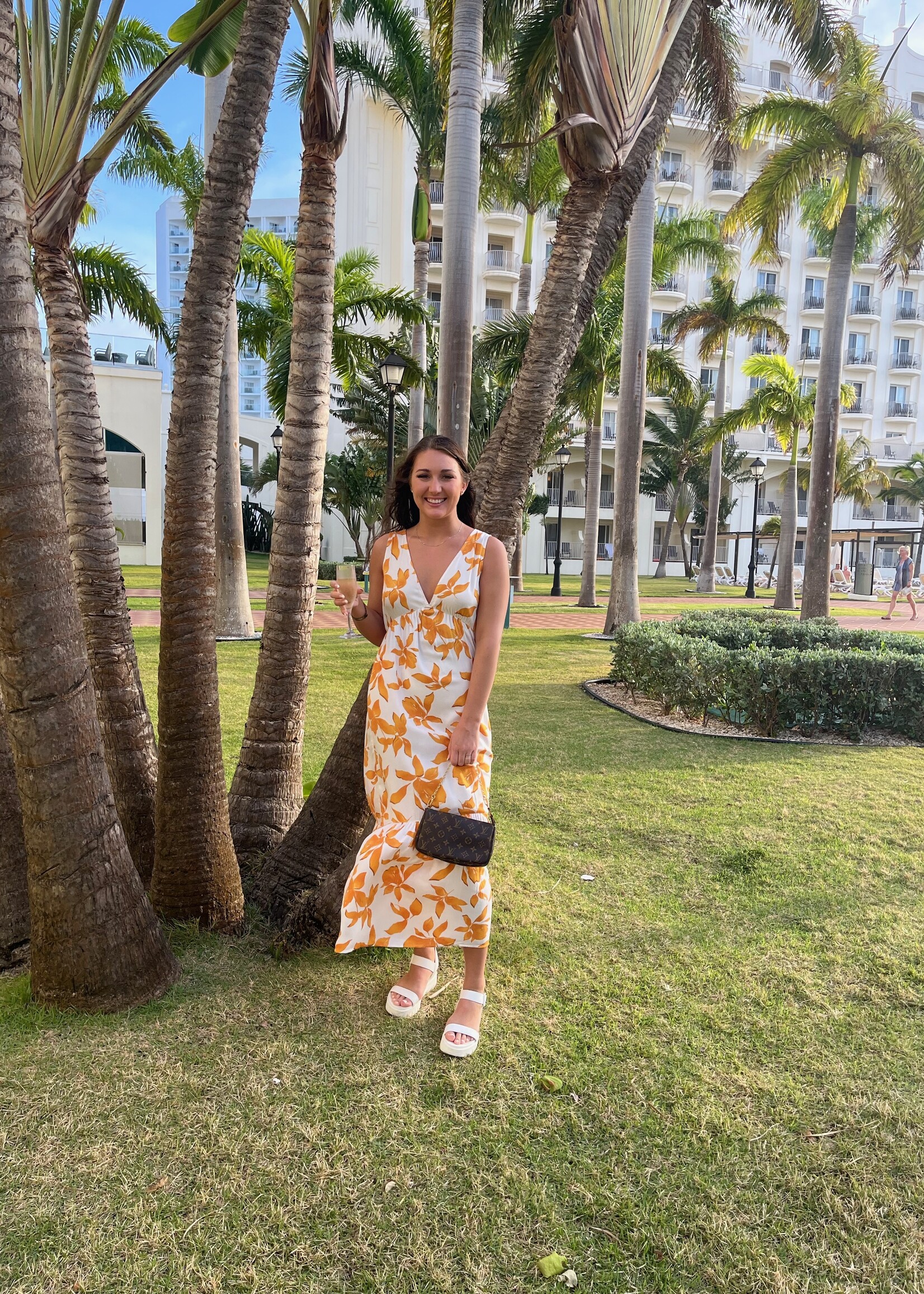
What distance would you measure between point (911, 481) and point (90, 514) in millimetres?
51029

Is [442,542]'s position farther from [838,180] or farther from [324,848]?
[838,180]

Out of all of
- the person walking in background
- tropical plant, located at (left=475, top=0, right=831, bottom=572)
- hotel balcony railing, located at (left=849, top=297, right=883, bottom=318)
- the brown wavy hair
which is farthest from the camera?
hotel balcony railing, located at (left=849, top=297, right=883, bottom=318)

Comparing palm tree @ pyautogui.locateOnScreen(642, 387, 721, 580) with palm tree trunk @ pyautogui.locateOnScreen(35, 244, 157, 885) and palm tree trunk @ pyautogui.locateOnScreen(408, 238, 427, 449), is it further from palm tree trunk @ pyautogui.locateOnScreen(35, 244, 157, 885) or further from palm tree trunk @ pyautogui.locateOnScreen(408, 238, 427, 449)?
palm tree trunk @ pyautogui.locateOnScreen(35, 244, 157, 885)

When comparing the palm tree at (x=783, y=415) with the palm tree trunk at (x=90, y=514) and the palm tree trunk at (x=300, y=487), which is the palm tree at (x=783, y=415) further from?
the palm tree trunk at (x=90, y=514)

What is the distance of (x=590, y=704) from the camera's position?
30.5 feet

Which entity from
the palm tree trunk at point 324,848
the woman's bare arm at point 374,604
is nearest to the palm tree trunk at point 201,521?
the palm tree trunk at point 324,848

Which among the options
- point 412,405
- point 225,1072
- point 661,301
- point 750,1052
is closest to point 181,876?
point 225,1072

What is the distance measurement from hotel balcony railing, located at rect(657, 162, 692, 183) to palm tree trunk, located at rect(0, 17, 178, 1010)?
48970 millimetres

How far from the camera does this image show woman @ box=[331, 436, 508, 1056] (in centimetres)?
271

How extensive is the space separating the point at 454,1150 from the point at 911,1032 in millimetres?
1758

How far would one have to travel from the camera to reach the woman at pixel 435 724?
2.71 m

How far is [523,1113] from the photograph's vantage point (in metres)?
2.47

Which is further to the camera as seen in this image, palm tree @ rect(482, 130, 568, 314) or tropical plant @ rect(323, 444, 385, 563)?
tropical plant @ rect(323, 444, 385, 563)

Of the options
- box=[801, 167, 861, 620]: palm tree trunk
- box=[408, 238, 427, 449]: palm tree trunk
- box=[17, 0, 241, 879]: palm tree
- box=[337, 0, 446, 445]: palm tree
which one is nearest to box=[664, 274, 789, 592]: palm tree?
box=[408, 238, 427, 449]: palm tree trunk
